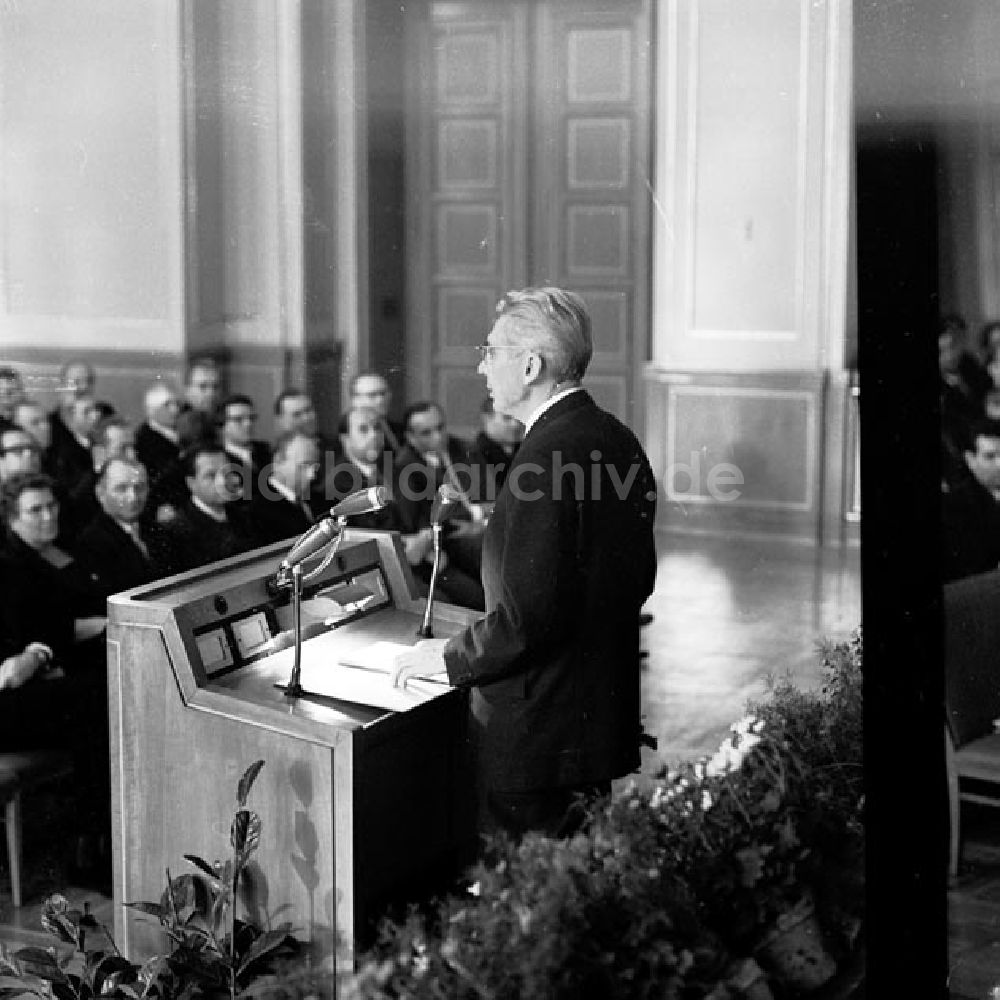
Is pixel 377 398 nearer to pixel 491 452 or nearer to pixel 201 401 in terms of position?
pixel 491 452

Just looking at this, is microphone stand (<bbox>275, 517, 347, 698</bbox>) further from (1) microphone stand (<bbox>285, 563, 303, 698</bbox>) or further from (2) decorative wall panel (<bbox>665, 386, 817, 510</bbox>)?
(2) decorative wall panel (<bbox>665, 386, 817, 510</bbox>)

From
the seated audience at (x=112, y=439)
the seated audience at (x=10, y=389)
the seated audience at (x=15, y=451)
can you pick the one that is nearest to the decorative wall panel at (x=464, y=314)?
the seated audience at (x=112, y=439)

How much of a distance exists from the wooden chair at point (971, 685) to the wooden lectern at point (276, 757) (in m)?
0.91

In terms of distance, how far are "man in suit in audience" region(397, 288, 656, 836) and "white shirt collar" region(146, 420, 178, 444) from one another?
95 cm

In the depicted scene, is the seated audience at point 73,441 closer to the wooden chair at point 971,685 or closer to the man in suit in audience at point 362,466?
the man in suit in audience at point 362,466

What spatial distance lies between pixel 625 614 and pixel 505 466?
38cm

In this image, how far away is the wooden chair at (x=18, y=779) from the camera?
4121 millimetres

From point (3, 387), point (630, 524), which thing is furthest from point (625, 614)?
point (3, 387)

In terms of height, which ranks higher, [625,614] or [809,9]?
[809,9]

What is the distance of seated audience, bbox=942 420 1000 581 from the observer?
11.7 feet

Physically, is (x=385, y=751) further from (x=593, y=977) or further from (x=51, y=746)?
(x=51, y=746)

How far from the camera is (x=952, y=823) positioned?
364cm

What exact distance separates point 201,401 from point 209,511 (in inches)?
11.0

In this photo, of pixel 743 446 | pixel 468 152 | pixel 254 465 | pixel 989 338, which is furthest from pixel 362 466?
pixel 989 338
